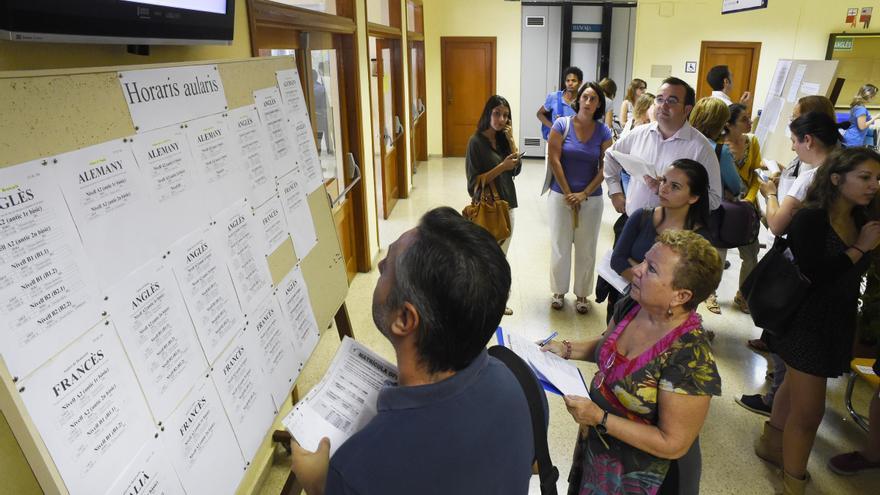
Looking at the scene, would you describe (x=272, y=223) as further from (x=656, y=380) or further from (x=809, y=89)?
(x=809, y=89)

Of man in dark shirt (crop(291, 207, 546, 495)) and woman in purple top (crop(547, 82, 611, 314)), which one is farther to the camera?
woman in purple top (crop(547, 82, 611, 314))

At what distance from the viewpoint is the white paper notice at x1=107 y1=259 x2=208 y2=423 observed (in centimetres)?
101

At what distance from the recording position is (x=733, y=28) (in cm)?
A: 948

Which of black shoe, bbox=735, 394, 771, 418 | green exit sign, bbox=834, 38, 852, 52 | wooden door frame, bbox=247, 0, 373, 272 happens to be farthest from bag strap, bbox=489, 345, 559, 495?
green exit sign, bbox=834, 38, 852, 52

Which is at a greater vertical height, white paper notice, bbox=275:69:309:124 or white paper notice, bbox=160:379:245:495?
white paper notice, bbox=275:69:309:124

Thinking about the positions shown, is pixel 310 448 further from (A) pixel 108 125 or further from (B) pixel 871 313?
(B) pixel 871 313

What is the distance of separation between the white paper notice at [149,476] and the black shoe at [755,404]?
113 inches

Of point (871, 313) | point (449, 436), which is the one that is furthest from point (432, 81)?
point (449, 436)

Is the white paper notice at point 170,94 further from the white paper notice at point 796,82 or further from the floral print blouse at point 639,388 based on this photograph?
the white paper notice at point 796,82

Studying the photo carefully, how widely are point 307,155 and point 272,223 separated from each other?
452 mm

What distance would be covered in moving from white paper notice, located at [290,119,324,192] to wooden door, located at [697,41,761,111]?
9.36m

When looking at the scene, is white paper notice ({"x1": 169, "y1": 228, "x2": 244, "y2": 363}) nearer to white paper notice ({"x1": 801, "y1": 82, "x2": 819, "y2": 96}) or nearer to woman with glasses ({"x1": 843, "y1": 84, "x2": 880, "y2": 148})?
white paper notice ({"x1": 801, "y1": 82, "x2": 819, "y2": 96})

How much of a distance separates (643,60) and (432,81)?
3723 mm

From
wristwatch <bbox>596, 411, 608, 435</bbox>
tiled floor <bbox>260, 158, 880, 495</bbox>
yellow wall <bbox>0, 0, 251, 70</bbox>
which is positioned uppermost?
yellow wall <bbox>0, 0, 251, 70</bbox>
